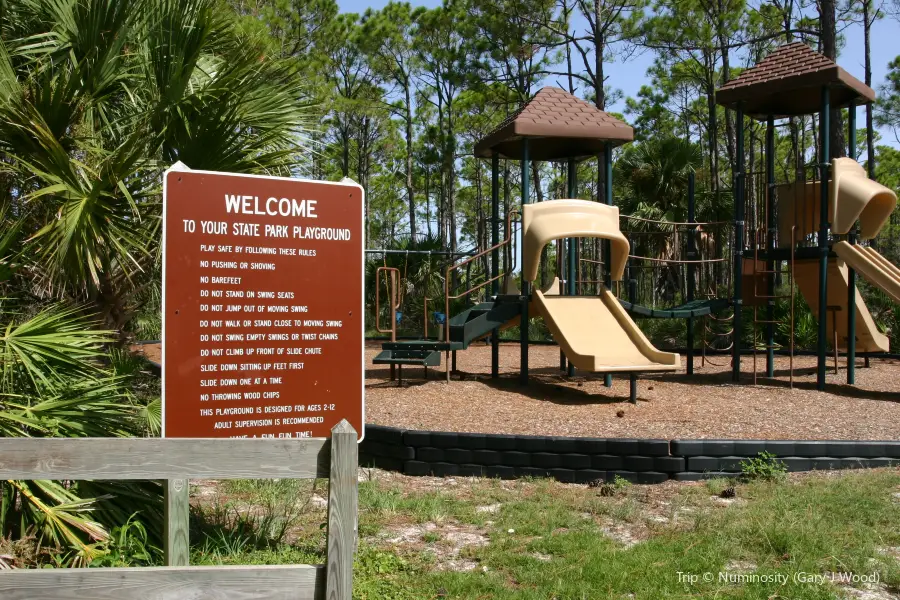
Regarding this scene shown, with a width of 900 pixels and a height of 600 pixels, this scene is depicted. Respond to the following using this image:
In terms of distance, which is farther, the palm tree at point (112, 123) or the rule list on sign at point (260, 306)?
the palm tree at point (112, 123)

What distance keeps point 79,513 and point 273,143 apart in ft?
12.5

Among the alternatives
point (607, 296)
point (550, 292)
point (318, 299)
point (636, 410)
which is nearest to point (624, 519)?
point (318, 299)

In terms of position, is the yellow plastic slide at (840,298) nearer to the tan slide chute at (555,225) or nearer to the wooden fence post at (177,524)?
the tan slide chute at (555,225)

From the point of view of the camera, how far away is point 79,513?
12.2 feet

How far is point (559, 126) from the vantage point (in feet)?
35.7

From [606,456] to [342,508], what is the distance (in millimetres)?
3369

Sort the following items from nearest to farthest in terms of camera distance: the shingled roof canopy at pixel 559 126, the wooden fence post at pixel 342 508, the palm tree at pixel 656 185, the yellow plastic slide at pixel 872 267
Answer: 1. the wooden fence post at pixel 342 508
2. the yellow plastic slide at pixel 872 267
3. the shingled roof canopy at pixel 559 126
4. the palm tree at pixel 656 185

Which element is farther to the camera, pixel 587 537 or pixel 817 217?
pixel 817 217

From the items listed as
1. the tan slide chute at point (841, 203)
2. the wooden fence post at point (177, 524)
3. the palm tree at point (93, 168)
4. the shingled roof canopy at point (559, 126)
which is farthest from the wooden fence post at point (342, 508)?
the tan slide chute at point (841, 203)

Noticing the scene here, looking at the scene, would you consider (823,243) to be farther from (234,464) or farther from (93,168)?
(234,464)

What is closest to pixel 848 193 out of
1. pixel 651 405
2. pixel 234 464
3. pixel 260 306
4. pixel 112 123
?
pixel 651 405

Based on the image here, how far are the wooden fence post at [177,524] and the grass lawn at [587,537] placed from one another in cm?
56

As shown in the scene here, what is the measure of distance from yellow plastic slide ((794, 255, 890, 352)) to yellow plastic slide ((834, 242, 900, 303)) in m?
0.69

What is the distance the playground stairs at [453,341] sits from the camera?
10250 millimetres
